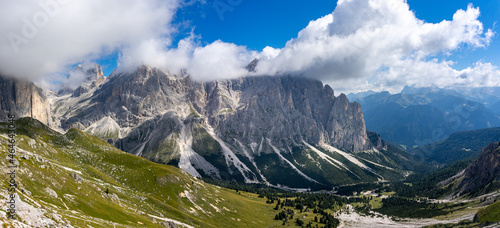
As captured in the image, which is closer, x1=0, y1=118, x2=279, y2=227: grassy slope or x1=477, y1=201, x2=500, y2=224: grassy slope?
x1=0, y1=118, x2=279, y2=227: grassy slope

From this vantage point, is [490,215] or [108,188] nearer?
Answer: [108,188]

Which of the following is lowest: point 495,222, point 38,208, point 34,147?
point 495,222

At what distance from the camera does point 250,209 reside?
655 ft

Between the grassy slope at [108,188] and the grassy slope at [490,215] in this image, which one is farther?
the grassy slope at [490,215]

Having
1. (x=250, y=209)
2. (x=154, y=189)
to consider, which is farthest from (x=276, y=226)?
(x=154, y=189)

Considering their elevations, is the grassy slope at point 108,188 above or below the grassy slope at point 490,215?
above

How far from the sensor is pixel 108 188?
11838cm

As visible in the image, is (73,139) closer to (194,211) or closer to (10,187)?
(194,211)

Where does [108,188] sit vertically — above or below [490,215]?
above

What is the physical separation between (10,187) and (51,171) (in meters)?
39.0

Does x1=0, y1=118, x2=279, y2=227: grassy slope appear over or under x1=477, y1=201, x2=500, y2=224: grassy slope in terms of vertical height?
over

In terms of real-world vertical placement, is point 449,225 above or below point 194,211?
below

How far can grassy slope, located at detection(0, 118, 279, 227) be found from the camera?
78.3m

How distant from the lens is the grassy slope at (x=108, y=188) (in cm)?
7831
